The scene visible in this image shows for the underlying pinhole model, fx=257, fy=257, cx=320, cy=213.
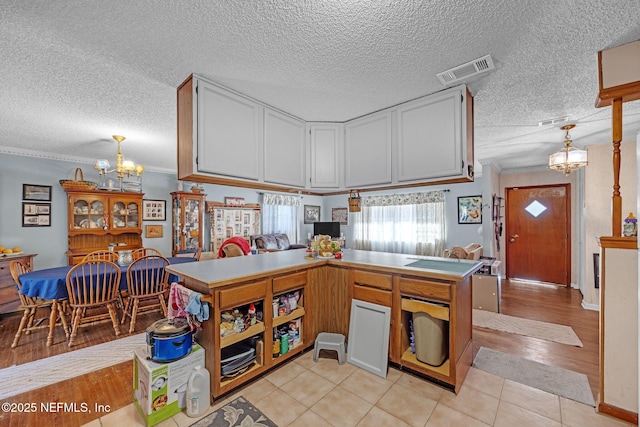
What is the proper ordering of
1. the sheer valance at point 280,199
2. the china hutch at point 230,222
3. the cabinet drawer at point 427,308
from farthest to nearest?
the sheer valance at point 280,199, the china hutch at point 230,222, the cabinet drawer at point 427,308

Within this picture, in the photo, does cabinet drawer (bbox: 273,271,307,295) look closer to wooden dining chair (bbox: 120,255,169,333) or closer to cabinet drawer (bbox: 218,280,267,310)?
cabinet drawer (bbox: 218,280,267,310)

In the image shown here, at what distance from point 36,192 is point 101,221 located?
94cm

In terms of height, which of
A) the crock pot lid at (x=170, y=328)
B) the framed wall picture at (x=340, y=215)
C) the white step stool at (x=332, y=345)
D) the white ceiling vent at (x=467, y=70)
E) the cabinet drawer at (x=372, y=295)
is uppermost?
the white ceiling vent at (x=467, y=70)

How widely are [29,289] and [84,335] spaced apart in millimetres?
738

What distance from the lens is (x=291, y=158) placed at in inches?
113

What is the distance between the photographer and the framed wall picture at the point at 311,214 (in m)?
7.45

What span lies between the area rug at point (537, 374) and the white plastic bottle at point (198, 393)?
222 cm

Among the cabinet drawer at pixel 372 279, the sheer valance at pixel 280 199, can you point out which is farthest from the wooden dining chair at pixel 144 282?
the sheer valance at pixel 280 199

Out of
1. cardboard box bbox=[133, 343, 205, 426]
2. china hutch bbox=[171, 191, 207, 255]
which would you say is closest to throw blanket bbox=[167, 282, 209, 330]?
cardboard box bbox=[133, 343, 205, 426]

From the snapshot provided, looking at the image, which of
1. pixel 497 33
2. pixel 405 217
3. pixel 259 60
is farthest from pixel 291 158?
pixel 405 217

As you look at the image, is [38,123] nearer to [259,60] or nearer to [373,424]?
[259,60]

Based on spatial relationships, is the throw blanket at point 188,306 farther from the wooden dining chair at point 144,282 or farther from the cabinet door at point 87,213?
the cabinet door at point 87,213

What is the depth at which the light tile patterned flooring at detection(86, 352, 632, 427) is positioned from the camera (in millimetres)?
1646

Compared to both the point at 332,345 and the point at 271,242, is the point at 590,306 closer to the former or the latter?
the point at 332,345
